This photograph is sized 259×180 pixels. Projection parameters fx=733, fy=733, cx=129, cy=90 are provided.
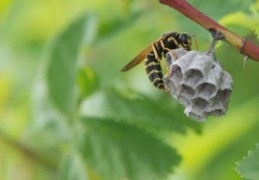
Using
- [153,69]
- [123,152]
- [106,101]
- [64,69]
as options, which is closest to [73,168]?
[123,152]

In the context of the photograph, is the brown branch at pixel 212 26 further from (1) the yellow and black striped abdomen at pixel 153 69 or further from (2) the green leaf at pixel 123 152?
(2) the green leaf at pixel 123 152

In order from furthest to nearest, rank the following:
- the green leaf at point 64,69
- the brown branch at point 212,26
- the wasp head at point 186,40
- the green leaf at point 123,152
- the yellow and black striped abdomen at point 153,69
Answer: the green leaf at point 64,69, the green leaf at point 123,152, the yellow and black striped abdomen at point 153,69, the wasp head at point 186,40, the brown branch at point 212,26

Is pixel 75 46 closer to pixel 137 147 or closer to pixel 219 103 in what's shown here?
pixel 137 147

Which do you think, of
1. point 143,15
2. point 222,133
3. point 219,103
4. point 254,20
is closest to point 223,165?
point 222,133

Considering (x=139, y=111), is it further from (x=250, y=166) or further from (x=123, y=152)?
(x=250, y=166)

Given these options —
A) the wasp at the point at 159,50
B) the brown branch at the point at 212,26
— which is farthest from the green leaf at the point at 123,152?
the brown branch at the point at 212,26

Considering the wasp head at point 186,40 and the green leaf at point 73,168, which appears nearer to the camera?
the wasp head at point 186,40
